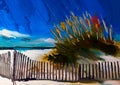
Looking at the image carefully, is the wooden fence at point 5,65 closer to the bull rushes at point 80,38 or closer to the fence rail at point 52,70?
the fence rail at point 52,70

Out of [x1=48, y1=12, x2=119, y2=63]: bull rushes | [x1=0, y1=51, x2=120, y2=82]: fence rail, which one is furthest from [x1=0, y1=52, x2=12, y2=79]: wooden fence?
[x1=48, y1=12, x2=119, y2=63]: bull rushes

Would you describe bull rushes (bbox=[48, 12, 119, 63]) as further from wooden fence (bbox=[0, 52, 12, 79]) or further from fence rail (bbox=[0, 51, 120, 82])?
wooden fence (bbox=[0, 52, 12, 79])

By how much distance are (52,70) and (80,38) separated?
0.86ft

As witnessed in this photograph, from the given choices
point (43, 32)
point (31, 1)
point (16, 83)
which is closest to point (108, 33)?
point (43, 32)

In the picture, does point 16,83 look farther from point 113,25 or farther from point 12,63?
point 113,25

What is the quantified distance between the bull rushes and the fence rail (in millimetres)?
49

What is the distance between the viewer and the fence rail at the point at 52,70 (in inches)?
76.5

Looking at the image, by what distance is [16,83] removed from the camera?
79.4 inches

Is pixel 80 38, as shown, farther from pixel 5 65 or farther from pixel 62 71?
pixel 5 65

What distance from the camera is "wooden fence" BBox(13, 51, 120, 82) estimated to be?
194cm

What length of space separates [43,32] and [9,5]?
11.4 inches

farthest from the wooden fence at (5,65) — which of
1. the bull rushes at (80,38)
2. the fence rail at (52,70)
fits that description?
the bull rushes at (80,38)

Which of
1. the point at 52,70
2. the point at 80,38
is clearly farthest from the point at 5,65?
the point at 80,38

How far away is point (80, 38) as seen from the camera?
198 cm
